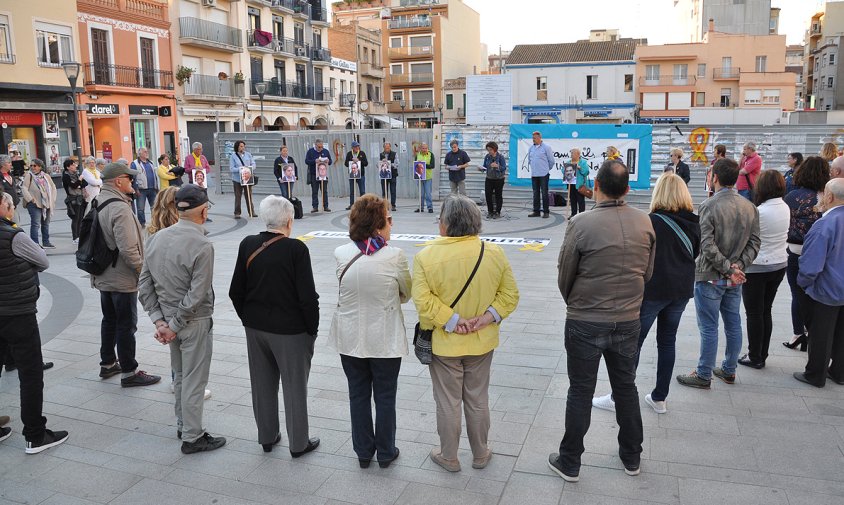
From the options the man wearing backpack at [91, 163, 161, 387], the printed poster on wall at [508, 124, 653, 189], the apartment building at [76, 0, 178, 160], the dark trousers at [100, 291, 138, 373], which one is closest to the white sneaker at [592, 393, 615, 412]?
the man wearing backpack at [91, 163, 161, 387]

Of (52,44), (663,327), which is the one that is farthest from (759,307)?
(52,44)

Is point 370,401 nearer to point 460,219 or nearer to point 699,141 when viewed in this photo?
point 460,219

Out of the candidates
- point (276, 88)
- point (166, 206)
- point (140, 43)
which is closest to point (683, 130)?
point (166, 206)

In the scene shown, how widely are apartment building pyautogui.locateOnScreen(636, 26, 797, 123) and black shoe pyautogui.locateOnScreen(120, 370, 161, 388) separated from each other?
56.6m

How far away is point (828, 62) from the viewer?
67.2 metres

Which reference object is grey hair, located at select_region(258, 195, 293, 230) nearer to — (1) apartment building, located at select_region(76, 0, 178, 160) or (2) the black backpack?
(2) the black backpack

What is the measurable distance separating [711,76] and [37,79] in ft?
171

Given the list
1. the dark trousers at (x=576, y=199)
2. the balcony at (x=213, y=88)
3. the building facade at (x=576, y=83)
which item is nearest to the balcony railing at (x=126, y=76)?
the balcony at (x=213, y=88)

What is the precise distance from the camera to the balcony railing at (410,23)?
63.7m

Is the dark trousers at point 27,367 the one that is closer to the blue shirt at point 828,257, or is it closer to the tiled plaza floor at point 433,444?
the tiled plaza floor at point 433,444

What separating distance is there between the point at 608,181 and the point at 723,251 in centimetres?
177

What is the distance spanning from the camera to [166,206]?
4.79m

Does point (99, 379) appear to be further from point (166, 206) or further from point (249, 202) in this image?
point (249, 202)

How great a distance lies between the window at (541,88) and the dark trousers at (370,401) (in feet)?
193
